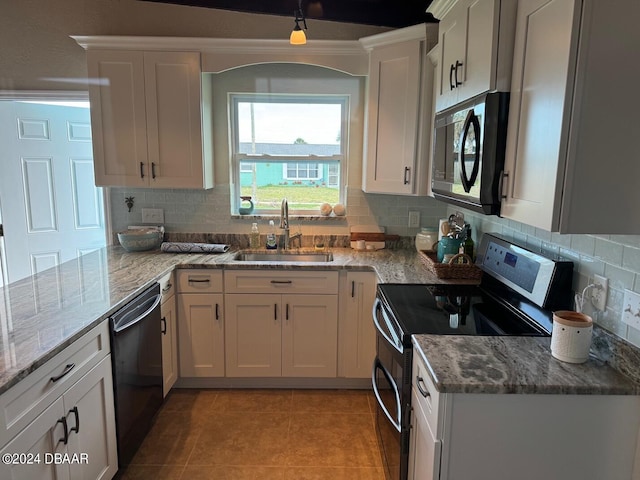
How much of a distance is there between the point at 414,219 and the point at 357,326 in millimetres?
974

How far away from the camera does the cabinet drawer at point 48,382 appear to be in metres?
1.33

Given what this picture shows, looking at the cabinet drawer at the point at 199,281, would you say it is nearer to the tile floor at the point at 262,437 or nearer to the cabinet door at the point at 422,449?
the tile floor at the point at 262,437

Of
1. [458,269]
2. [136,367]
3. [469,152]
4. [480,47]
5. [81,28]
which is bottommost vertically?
[136,367]

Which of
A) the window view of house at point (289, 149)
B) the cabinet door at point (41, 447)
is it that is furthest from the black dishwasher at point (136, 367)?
the window view of house at point (289, 149)

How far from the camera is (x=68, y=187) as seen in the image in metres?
3.66

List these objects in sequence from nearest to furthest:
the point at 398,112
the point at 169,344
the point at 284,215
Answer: the point at 169,344 < the point at 398,112 < the point at 284,215

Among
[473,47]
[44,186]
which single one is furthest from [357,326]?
[44,186]

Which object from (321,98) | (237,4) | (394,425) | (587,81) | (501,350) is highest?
(237,4)

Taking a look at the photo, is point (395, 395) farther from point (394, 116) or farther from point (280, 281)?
point (394, 116)

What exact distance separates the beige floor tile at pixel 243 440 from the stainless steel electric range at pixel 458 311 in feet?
2.13

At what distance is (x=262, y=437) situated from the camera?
98.4 inches

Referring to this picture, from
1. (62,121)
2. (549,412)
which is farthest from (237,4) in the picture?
(549,412)

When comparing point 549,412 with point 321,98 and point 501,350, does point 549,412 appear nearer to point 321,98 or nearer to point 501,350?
point 501,350

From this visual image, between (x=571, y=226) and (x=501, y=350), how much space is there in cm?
50
